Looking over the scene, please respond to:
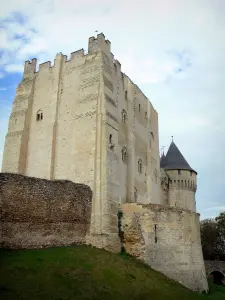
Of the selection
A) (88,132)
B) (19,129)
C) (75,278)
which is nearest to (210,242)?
(88,132)

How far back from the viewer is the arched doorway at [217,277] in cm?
3856

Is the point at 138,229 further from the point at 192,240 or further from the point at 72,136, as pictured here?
the point at 72,136

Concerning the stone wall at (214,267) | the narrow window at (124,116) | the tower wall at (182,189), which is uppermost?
the narrow window at (124,116)

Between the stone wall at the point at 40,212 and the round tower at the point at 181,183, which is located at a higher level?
the round tower at the point at 181,183

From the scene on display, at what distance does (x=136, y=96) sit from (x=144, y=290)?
20.1m

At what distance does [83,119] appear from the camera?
75.8 feet

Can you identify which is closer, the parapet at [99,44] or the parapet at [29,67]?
the parapet at [99,44]

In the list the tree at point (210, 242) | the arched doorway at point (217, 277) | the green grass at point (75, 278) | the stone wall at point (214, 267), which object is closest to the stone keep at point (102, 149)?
the green grass at point (75, 278)

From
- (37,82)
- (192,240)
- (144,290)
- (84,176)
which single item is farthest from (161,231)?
(37,82)

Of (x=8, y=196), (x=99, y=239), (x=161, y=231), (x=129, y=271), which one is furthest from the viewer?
(x=161, y=231)

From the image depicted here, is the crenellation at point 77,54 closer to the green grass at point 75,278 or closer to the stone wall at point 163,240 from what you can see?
the stone wall at point 163,240

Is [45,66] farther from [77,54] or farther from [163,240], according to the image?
[163,240]

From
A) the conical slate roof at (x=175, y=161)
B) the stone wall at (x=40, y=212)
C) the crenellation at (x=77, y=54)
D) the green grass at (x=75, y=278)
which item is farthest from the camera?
the conical slate roof at (x=175, y=161)

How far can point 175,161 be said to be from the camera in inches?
1534
